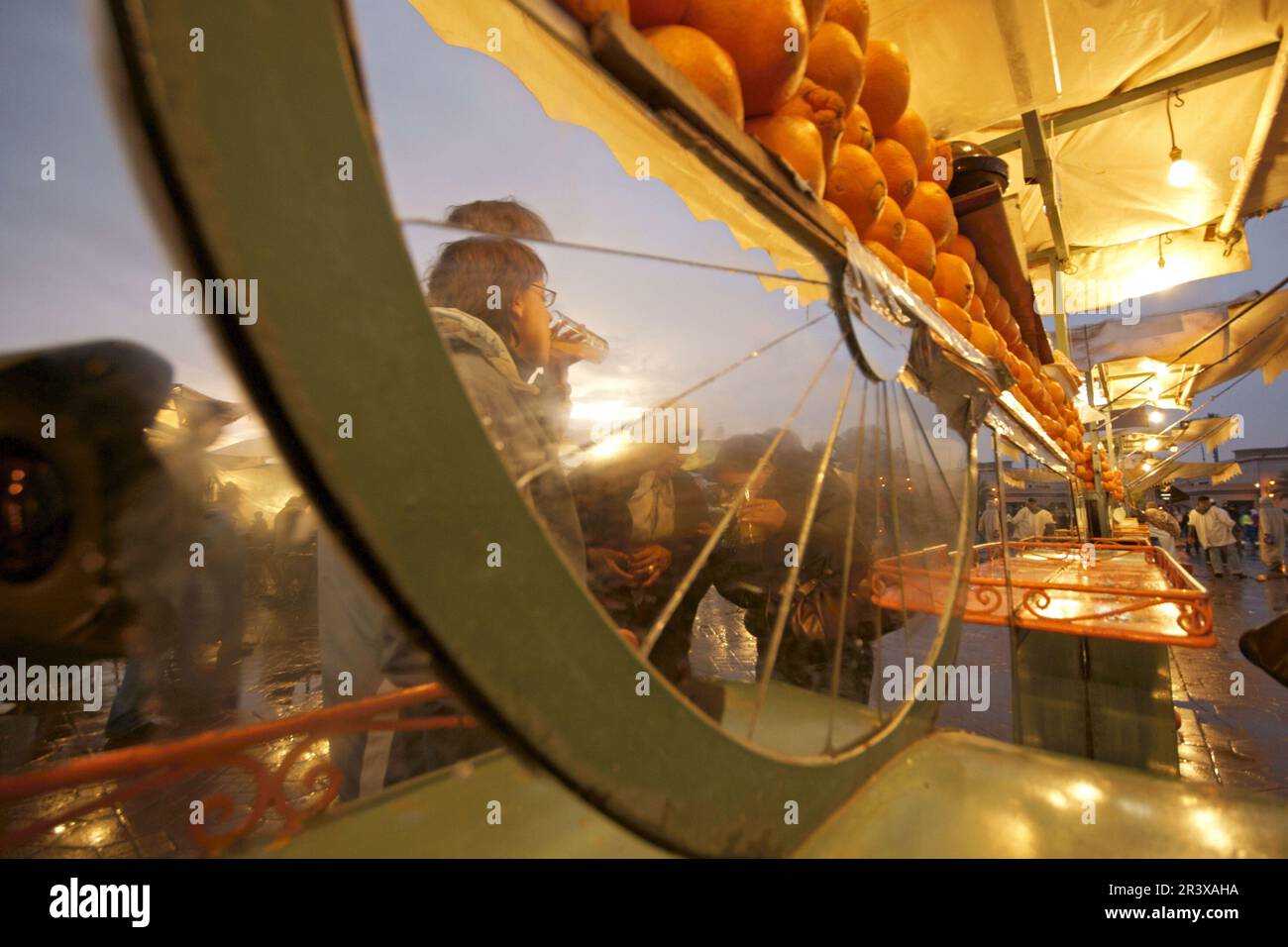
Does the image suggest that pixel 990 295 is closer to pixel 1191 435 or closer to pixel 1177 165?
pixel 1177 165

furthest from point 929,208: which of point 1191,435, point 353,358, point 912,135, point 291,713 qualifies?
point 1191,435

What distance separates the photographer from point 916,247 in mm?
1624

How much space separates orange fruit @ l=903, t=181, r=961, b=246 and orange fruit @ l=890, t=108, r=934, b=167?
4.4 inches

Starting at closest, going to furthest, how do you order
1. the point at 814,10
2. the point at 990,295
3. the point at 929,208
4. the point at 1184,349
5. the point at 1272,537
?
the point at 814,10, the point at 929,208, the point at 990,295, the point at 1184,349, the point at 1272,537

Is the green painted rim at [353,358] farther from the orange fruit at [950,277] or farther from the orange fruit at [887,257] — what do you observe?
the orange fruit at [950,277]

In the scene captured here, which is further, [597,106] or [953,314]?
[953,314]

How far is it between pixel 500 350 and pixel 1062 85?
4.11 metres

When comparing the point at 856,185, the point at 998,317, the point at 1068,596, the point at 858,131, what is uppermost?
the point at 998,317

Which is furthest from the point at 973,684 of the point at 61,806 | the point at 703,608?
the point at 61,806

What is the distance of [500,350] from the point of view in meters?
0.87

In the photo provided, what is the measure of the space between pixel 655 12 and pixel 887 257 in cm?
89

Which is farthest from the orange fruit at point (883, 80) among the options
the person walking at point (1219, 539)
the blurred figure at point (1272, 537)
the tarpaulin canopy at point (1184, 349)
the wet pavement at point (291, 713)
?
the blurred figure at point (1272, 537)

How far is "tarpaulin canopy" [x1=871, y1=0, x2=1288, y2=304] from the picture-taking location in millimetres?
2576

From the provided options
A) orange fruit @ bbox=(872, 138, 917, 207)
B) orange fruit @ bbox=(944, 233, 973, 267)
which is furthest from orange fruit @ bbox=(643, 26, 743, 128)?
orange fruit @ bbox=(944, 233, 973, 267)
